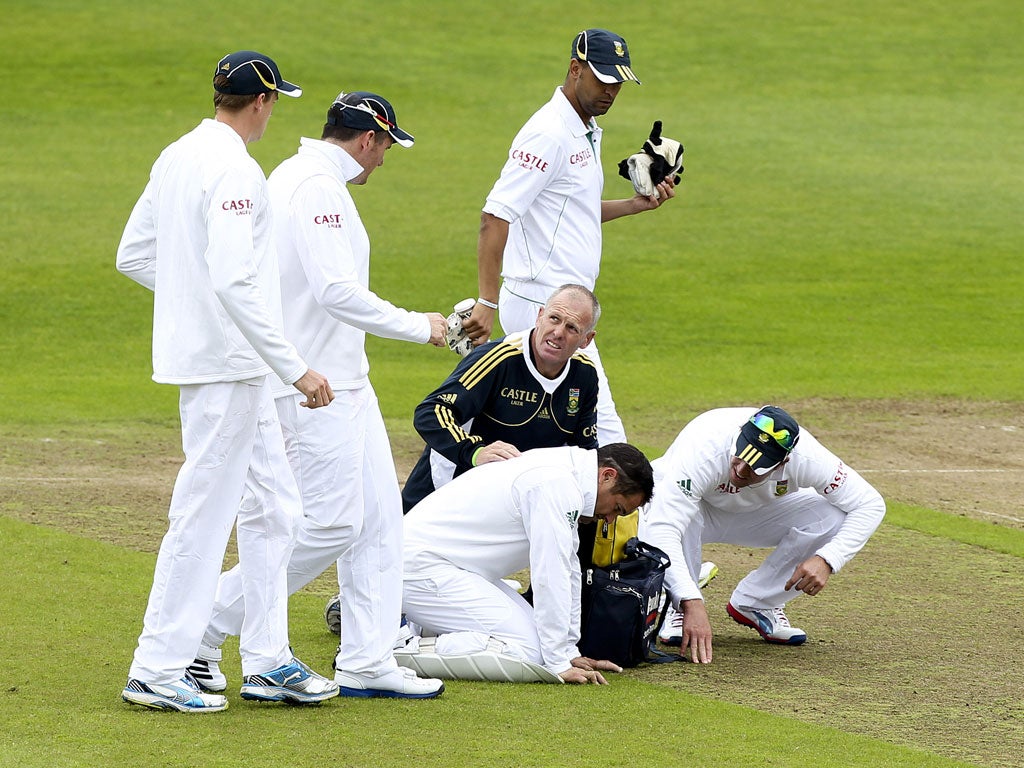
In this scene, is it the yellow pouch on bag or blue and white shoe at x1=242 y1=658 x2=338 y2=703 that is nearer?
blue and white shoe at x1=242 y1=658 x2=338 y2=703

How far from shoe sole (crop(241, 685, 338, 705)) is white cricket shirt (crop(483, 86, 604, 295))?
3.05 m

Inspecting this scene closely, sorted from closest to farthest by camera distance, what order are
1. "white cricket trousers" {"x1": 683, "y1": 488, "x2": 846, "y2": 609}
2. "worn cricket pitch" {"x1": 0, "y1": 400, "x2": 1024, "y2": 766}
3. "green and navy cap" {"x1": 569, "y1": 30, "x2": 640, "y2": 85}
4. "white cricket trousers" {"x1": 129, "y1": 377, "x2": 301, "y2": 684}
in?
"white cricket trousers" {"x1": 129, "y1": 377, "x2": 301, "y2": 684}, "worn cricket pitch" {"x1": 0, "y1": 400, "x2": 1024, "y2": 766}, "white cricket trousers" {"x1": 683, "y1": 488, "x2": 846, "y2": 609}, "green and navy cap" {"x1": 569, "y1": 30, "x2": 640, "y2": 85}

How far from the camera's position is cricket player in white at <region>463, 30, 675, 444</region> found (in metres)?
8.40

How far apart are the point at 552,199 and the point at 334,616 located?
8.40 feet

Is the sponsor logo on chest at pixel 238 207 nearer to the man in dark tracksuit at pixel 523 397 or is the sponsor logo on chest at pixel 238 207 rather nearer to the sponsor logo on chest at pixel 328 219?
the sponsor logo on chest at pixel 328 219

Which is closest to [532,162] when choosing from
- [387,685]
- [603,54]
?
[603,54]

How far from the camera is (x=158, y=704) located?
603 cm

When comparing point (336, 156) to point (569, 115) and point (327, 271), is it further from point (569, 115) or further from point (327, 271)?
point (569, 115)

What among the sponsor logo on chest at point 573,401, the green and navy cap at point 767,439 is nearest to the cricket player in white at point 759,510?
the green and navy cap at point 767,439

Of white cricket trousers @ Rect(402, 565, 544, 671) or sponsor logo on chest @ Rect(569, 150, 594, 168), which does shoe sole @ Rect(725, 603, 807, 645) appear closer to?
white cricket trousers @ Rect(402, 565, 544, 671)

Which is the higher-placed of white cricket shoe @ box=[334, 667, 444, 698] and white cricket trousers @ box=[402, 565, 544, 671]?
white cricket trousers @ box=[402, 565, 544, 671]

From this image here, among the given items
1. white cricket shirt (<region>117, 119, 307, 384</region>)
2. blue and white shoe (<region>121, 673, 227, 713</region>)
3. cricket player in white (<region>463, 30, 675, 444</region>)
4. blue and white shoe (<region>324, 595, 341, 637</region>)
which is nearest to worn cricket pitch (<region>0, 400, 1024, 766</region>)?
blue and white shoe (<region>324, 595, 341, 637</region>)

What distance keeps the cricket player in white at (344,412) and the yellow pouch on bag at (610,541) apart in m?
1.20

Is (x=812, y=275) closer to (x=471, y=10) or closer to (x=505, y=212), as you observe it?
(x=505, y=212)
